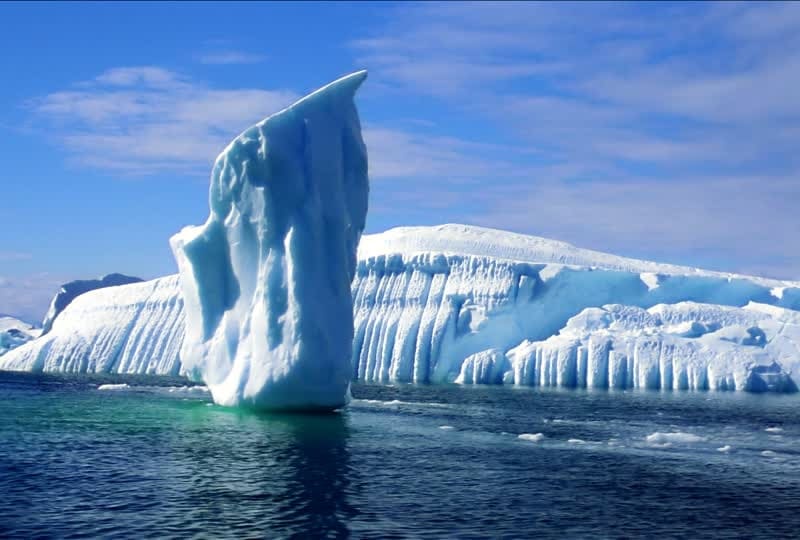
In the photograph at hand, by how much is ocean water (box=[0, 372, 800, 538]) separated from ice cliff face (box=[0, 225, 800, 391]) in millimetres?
19218

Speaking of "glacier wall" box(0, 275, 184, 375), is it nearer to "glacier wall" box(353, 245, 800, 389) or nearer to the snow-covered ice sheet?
"glacier wall" box(353, 245, 800, 389)

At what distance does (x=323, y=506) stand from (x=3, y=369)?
66042 mm

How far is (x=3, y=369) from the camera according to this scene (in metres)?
75.9

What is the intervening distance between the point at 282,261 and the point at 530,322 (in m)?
32.0

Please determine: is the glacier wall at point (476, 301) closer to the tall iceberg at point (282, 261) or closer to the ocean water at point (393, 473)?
the ocean water at point (393, 473)

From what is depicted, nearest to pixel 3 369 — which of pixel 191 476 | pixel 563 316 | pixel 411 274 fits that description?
pixel 411 274

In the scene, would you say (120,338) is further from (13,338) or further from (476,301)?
(13,338)

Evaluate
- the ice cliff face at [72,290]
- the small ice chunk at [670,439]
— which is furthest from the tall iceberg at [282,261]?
the ice cliff face at [72,290]

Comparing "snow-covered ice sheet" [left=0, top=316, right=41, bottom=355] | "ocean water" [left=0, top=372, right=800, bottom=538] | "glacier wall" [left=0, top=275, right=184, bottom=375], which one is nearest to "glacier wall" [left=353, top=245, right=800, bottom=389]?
"glacier wall" [left=0, top=275, right=184, bottom=375]

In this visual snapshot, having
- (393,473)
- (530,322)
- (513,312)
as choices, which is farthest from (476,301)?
(393,473)

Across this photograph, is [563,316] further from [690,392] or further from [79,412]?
[79,412]

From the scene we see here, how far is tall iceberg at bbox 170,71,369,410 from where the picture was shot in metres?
32.8

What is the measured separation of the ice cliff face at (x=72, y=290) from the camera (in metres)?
123

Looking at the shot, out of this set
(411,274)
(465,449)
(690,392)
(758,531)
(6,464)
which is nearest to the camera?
(758,531)
